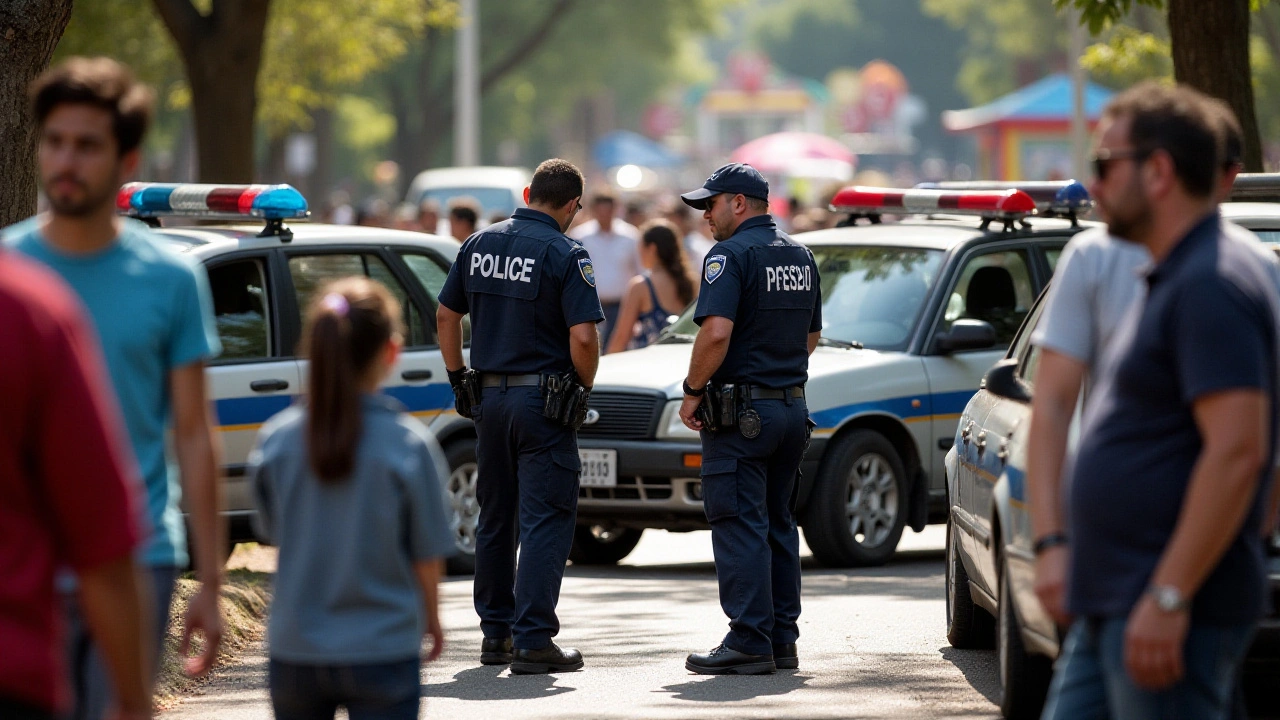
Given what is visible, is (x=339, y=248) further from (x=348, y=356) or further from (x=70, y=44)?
(x=70, y=44)

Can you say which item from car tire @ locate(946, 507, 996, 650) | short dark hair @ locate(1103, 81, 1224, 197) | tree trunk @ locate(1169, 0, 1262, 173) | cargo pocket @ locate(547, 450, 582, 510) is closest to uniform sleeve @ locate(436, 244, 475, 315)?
cargo pocket @ locate(547, 450, 582, 510)

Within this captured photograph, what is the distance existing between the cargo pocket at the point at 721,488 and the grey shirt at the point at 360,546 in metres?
3.37

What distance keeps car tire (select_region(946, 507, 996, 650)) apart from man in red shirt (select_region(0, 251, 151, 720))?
5023 mm

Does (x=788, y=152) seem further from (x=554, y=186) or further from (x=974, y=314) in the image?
(x=554, y=186)

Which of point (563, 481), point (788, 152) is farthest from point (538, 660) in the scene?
point (788, 152)

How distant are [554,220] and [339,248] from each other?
2.45 metres

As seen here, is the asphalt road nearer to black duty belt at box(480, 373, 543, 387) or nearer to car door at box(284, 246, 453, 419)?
car door at box(284, 246, 453, 419)

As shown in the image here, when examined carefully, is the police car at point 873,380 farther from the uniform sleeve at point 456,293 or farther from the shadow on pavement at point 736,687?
the shadow on pavement at point 736,687

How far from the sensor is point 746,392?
7438mm

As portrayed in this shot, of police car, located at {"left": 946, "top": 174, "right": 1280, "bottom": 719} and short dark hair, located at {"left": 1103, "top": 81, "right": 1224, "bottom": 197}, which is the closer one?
short dark hair, located at {"left": 1103, "top": 81, "right": 1224, "bottom": 197}

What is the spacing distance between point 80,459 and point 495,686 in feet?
14.6

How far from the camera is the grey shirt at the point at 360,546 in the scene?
A: 13.3 ft

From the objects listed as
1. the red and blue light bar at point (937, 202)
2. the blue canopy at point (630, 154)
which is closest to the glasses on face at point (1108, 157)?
the red and blue light bar at point (937, 202)

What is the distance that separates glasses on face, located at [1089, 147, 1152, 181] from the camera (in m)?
3.75
